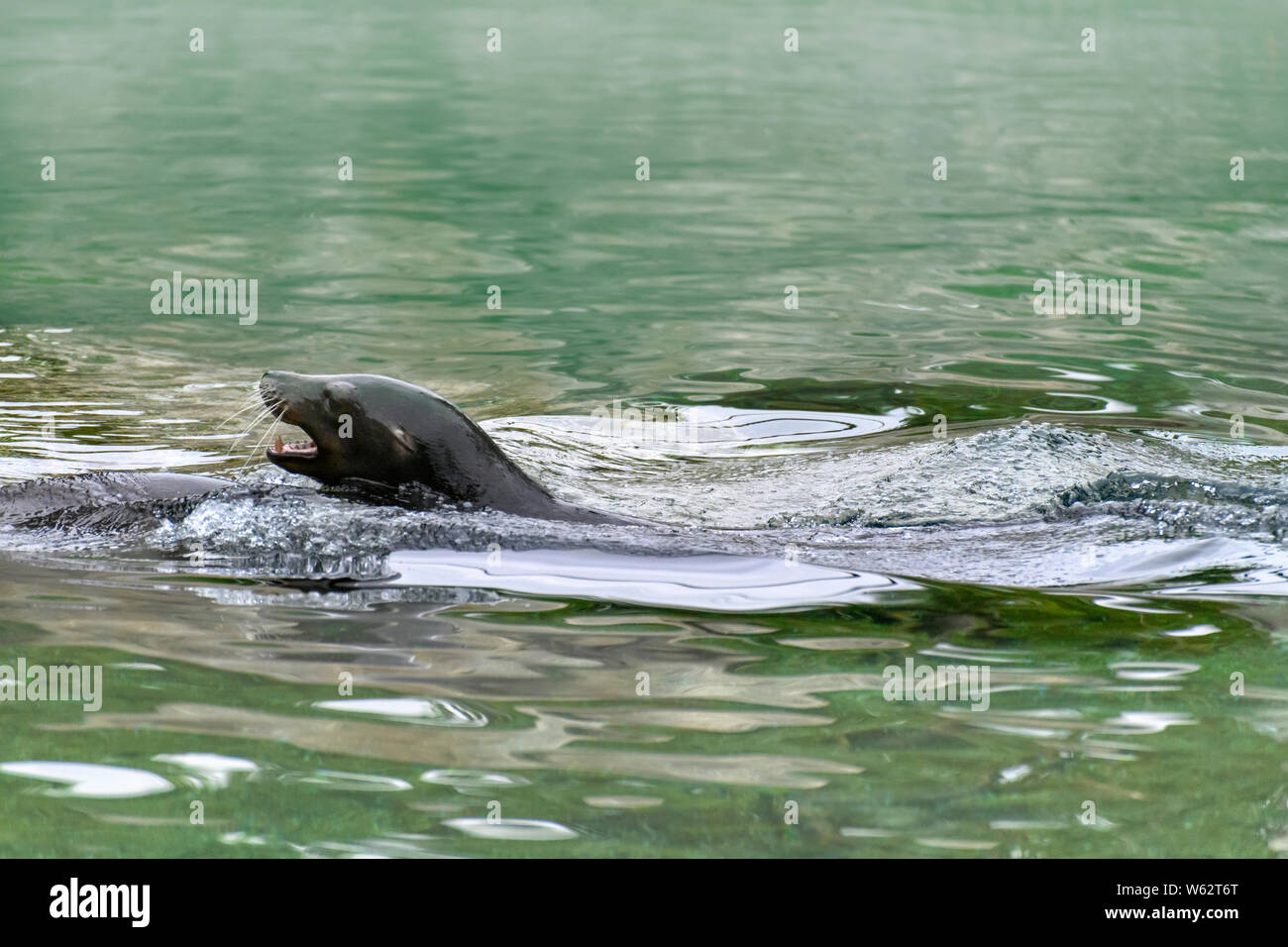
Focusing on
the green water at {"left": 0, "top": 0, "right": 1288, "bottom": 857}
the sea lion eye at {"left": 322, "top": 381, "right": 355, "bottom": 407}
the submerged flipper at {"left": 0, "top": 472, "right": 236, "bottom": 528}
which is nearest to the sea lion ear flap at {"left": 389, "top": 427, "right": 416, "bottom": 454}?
the sea lion eye at {"left": 322, "top": 381, "right": 355, "bottom": 407}

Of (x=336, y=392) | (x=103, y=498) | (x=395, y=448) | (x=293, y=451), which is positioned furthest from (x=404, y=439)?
(x=103, y=498)

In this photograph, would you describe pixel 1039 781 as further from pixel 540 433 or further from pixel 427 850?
pixel 540 433

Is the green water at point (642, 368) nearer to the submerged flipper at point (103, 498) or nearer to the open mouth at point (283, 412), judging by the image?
the submerged flipper at point (103, 498)

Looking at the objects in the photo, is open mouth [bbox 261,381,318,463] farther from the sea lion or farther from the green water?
the green water

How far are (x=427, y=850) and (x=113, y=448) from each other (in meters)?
5.08

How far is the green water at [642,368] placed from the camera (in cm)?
437

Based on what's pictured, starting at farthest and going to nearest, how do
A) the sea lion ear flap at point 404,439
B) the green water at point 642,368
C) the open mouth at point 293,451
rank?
1. the sea lion ear flap at point 404,439
2. the open mouth at point 293,451
3. the green water at point 642,368

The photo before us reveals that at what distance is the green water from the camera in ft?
14.3

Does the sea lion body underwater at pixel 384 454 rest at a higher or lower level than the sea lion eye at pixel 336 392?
lower

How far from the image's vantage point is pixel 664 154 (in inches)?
803

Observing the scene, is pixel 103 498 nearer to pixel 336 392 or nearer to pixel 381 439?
pixel 336 392

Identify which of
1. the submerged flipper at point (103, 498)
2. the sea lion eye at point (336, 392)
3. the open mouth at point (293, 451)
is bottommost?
the submerged flipper at point (103, 498)

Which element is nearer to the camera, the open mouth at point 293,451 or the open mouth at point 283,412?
the open mouth at point 293,451

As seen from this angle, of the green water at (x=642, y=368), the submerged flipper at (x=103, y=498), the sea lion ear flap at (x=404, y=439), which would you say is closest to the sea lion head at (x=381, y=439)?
the sea lion ear flap at (x=404, y=439)
